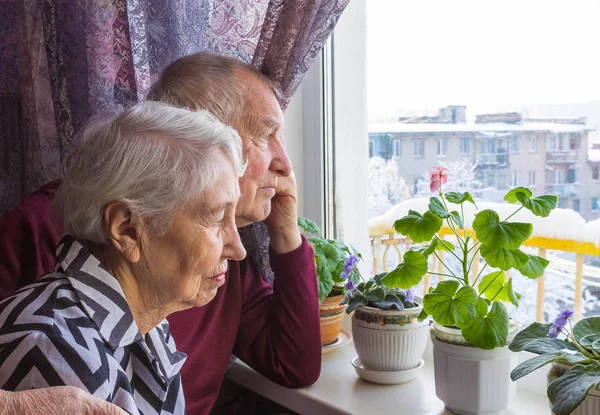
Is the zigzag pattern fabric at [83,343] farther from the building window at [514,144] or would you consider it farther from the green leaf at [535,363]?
the building window at [514,144]

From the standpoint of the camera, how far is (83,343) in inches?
42.4

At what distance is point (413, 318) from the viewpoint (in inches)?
66.4

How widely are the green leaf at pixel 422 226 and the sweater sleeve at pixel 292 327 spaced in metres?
0.35

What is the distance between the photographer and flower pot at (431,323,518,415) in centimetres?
148

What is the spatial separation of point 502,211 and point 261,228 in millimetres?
617

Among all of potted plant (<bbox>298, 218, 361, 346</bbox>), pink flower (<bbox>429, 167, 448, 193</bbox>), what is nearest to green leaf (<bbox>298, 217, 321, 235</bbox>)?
potted plant (<bbox>298, 218, 361, 346</bbox>)

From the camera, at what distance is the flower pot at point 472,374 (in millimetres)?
1483

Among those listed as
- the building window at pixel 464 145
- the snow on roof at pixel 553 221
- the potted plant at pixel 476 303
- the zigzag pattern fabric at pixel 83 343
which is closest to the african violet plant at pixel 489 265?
the potted plant at pixel 476 303

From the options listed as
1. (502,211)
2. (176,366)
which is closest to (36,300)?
(176,366)

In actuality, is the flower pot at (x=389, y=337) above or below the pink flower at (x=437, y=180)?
below

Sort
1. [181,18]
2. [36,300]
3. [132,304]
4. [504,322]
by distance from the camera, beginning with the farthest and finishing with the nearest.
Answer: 1. [181,18]
2. [504,322]
3. [132,304]
4. [36,300]

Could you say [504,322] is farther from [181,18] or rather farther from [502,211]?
[181,18]

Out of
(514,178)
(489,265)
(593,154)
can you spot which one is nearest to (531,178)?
(514,178)

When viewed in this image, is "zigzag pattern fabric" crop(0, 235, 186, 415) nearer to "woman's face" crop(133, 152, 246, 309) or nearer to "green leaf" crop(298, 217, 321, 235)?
"woman's face" crop(133, 152, 246, 309)
